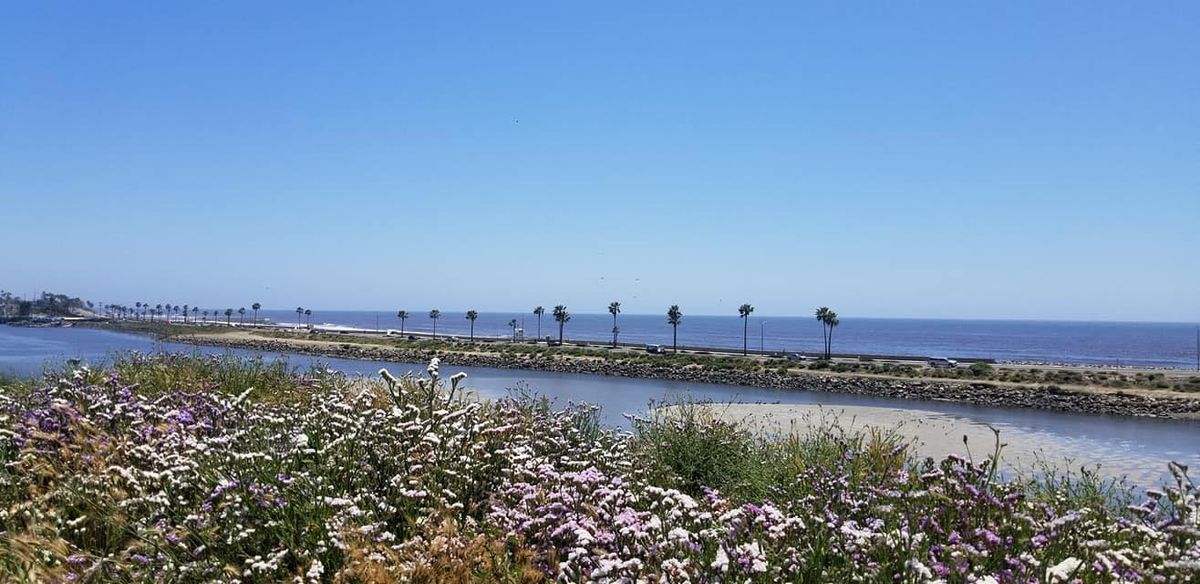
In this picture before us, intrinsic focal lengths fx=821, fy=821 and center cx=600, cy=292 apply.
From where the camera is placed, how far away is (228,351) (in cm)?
1608

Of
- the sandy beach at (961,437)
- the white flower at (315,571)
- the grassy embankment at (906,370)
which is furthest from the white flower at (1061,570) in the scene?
the grassy embankment at (906,370)

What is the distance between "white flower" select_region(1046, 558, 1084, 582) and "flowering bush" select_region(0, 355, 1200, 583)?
0.04ft

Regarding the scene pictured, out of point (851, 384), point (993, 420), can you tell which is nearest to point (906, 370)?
point (851, 384)

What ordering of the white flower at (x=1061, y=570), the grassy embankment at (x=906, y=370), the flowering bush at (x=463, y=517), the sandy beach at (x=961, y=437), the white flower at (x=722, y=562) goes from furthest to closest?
1. the grassy embankment at (x=906, y=370)
2. the sandy beach at (x=961, y=437)
3. the flowering bush at (x=463, y=517)
4. the white flower at (x=1061, y=570)
5. the white flower at (x=722, y=562)

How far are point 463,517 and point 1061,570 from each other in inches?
123

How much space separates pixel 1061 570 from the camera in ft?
11.9

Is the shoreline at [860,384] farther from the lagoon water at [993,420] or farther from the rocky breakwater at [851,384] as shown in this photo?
the lagoon water at [993,420]

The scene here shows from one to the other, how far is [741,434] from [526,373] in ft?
196

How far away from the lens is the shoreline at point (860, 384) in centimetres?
4784

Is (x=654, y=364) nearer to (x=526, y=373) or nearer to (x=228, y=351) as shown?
(x=526, y=373)

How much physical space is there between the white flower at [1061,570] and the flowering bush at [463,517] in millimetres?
13

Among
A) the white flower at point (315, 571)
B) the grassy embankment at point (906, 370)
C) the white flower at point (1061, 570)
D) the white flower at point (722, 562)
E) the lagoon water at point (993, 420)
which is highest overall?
the white flower at point (722, 562)

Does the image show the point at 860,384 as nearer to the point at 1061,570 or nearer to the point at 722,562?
the point at 1061,570

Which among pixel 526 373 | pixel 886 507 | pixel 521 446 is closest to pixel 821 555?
pixel 886 507
